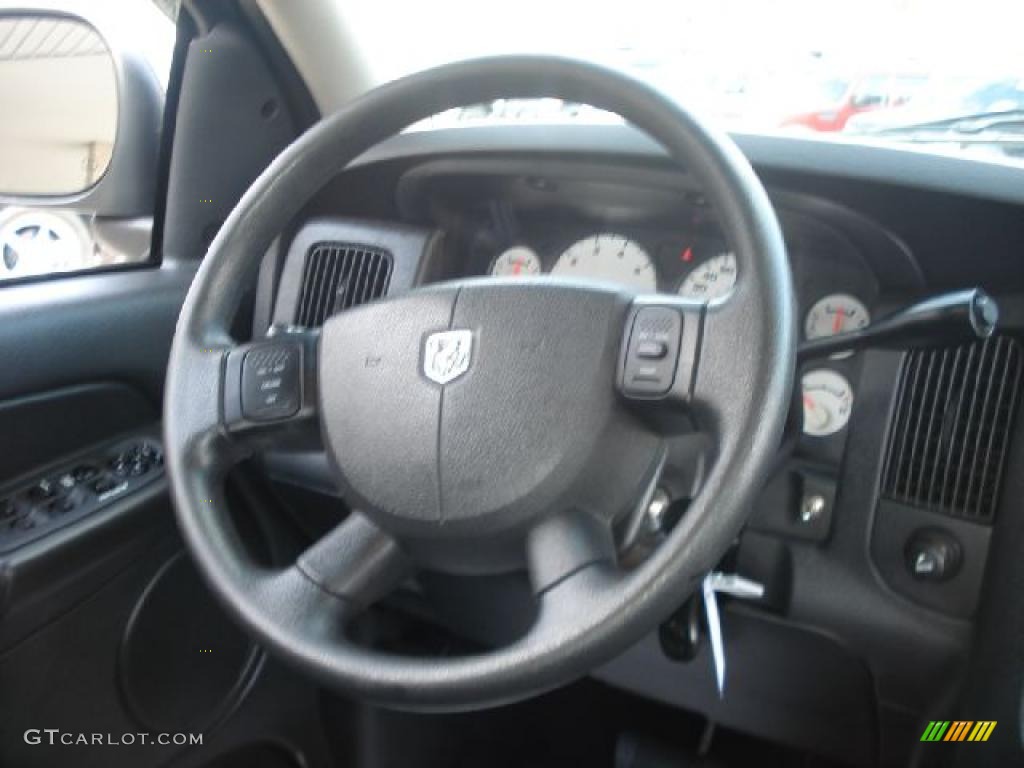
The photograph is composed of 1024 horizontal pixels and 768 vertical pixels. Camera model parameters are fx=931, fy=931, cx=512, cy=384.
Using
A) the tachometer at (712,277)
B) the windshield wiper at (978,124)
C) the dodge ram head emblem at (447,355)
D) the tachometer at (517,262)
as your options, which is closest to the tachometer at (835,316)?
the tachometer at (712,277)

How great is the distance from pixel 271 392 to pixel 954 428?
2.50ft

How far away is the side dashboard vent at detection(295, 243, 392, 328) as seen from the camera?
139cm

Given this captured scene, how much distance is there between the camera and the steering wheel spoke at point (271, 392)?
94cm

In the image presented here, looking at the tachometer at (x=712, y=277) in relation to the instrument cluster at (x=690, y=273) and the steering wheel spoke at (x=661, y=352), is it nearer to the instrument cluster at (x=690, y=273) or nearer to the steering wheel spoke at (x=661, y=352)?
the instrument cluster at (x=690, y=273)

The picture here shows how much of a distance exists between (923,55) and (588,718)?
1186 millimetres

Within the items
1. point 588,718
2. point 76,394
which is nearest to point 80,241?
point 76,394

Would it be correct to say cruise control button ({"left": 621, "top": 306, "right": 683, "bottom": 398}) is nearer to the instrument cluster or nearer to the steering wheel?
the steering wheel

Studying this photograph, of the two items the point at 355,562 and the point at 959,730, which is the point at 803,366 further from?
the point at 355,562

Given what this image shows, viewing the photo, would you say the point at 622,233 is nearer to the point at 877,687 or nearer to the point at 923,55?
the point at 923,55

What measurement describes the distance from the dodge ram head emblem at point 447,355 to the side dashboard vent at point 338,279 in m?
0.48

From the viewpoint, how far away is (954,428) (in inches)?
42.1

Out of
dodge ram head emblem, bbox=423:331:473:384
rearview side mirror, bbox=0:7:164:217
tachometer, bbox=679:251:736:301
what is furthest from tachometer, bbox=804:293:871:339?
rearview side mirror, bbox=0:7:164:217

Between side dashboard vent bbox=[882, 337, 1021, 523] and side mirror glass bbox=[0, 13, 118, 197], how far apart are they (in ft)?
4.43

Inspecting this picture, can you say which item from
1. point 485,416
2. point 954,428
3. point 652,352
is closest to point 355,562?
point 485,416
